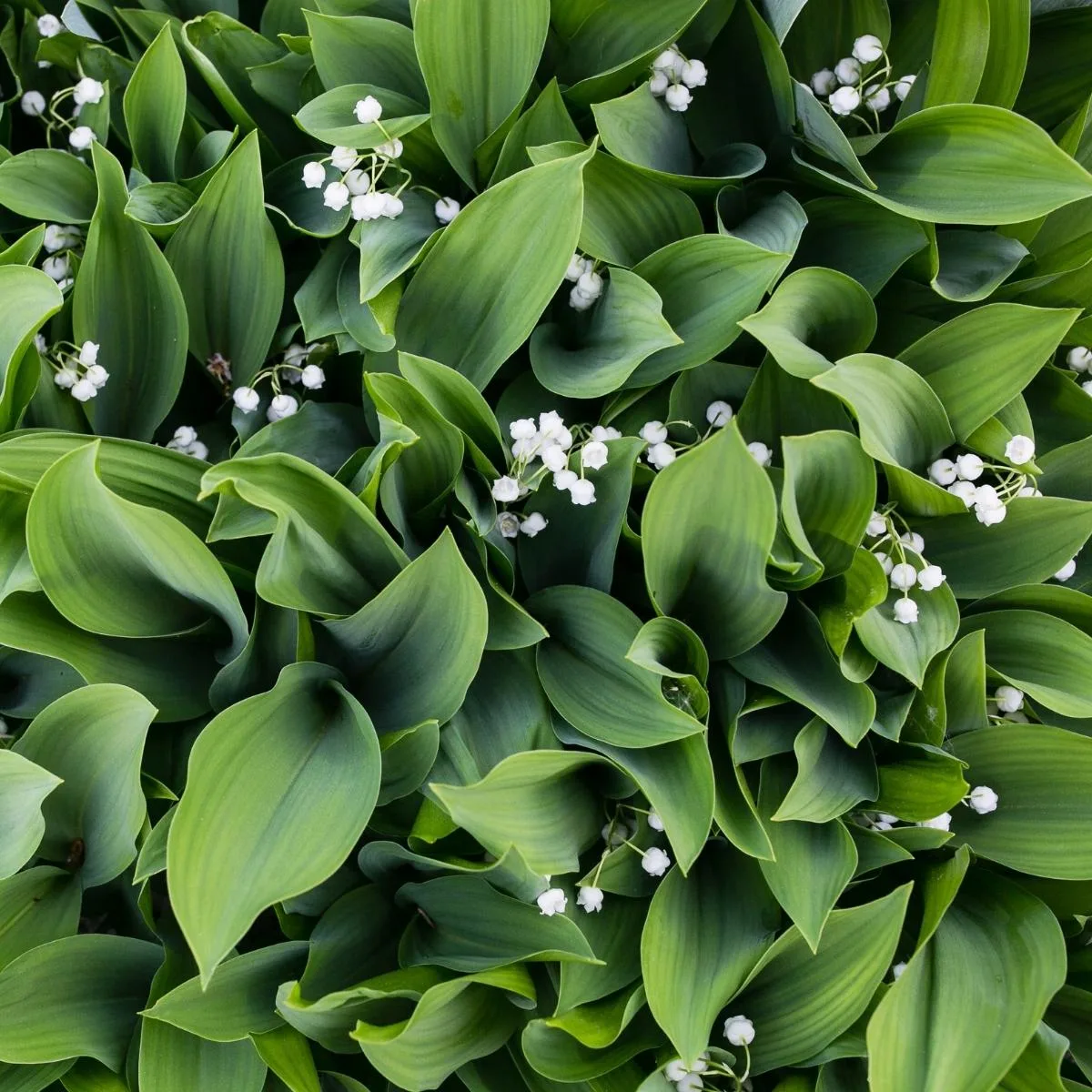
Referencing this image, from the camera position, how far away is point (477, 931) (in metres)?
0.82

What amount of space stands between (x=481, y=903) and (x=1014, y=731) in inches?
18.2

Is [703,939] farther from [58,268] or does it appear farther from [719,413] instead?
[58,268]

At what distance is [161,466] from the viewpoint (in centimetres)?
83

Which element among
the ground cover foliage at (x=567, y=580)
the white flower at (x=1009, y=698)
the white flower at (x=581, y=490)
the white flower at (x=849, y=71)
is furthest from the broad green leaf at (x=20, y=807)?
the white flower at (x=849, y=71)

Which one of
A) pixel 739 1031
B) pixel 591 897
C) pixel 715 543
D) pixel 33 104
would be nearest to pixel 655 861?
pixel 591 897

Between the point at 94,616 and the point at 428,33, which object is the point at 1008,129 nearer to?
the point at 428,33

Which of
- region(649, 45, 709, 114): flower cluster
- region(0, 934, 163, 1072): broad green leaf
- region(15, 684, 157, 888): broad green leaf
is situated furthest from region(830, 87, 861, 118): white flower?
region(0, 934, 163, 1072): broad green leaf

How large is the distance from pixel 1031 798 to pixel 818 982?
0.24 m

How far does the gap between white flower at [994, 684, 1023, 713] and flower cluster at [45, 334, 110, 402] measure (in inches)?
32.6

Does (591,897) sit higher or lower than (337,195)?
lower

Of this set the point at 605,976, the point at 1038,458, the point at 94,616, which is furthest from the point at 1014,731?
the point at 94,616

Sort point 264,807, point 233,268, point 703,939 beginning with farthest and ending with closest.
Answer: point 233,268
point 703,939
point 264,807

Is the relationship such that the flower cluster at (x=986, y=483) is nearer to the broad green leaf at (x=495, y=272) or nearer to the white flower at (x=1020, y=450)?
the white flower at (x=1020, y=450)

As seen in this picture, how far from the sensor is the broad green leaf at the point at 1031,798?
2.71 feet
